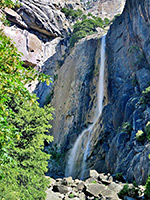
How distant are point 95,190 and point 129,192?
2579 mm

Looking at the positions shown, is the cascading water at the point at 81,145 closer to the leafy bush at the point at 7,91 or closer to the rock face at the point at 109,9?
the leafy bush at the point at 7,91

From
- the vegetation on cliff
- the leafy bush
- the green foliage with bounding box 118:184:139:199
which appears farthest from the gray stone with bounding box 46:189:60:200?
the leafy bush

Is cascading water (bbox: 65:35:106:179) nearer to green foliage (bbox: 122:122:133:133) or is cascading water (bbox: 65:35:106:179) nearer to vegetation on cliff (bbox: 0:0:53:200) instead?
green foliage (bbox: 122:122:133:133)

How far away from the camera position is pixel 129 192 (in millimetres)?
12602

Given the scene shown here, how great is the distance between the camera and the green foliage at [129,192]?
40.5ft

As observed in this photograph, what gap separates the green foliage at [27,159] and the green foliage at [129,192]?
446 cm

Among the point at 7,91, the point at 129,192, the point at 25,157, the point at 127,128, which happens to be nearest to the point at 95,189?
the point at 129,192

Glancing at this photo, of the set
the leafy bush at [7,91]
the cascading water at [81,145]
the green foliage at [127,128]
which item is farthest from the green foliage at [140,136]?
the leafy bush at [7,91]

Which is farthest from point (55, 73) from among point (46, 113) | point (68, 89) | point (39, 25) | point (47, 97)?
point (46, 113)

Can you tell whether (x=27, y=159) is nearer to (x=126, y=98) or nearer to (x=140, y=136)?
(x=140, y=136)

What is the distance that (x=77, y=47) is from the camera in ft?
135

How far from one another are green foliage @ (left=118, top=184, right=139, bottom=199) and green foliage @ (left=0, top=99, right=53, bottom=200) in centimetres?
446

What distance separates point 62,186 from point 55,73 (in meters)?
32.5

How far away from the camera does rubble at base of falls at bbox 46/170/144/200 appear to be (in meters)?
12.6
